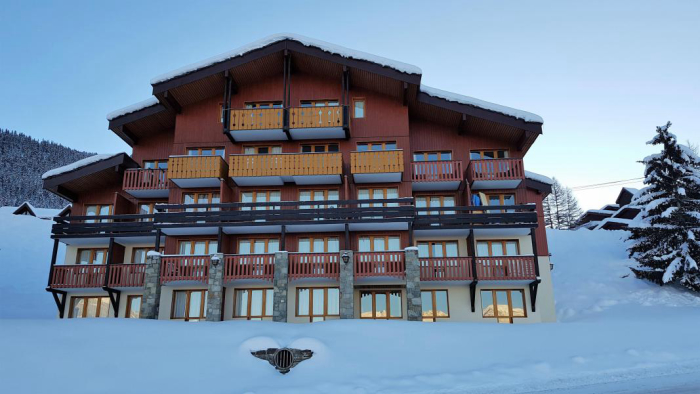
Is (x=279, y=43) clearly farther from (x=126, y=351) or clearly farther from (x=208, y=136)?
(x=126, y=351)

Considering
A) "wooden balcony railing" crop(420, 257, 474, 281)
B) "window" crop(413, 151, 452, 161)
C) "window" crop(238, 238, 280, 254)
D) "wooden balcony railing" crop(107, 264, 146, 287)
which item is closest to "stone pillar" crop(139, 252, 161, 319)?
"wooden balcony railing" crop(107, 264, 146, 287)

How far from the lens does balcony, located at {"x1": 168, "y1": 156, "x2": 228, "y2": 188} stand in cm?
2545

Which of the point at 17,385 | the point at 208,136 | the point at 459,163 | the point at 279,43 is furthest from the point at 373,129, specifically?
the point at 17,385

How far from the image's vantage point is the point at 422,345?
16719 millimetres

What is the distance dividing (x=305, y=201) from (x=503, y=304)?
10.7 m

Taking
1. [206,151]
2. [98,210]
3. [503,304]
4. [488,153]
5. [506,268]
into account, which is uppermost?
[206,151]

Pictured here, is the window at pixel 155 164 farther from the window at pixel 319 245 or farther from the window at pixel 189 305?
the window at pixel 319 245

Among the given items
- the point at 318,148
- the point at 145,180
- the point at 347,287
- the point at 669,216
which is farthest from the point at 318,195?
the point at 669,216

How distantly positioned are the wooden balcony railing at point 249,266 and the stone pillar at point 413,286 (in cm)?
624

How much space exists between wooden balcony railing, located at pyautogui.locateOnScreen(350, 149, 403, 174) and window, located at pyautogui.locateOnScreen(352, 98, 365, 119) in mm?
2871

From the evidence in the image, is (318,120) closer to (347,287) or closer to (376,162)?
(376,162)

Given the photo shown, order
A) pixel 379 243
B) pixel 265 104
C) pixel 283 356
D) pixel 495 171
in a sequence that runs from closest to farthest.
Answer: pixel 283 356 → pixel 379 243 → pixel 495 171 → pixel 265 104

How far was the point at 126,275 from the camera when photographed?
2522 centimetres

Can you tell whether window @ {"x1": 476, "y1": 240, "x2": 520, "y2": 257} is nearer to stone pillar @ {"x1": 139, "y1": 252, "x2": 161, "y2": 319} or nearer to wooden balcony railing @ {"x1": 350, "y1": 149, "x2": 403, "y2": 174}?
wooden balcony railing @ {"x1": 350, "y1": 149, "x2": 403, "y2": 174}
